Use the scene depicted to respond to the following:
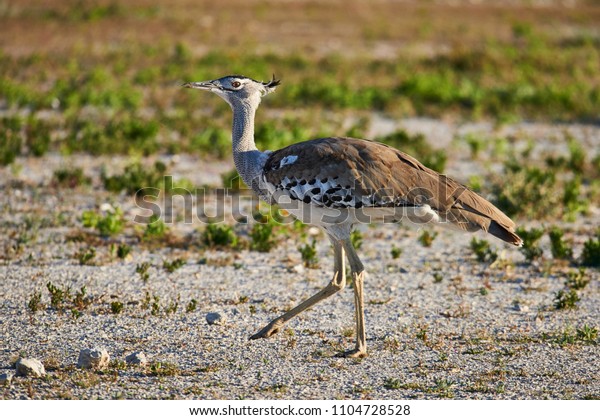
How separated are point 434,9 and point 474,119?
15625mm

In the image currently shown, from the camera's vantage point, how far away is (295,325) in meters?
5.50

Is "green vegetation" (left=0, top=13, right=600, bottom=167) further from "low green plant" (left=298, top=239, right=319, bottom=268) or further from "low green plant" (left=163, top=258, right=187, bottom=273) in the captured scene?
"low green plant" (left=163, top=258, right=187, bottom=273)

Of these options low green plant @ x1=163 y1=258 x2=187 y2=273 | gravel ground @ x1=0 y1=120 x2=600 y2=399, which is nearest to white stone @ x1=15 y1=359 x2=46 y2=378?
gravel ground @ x1=0 y1=120 x2=600 y2=399

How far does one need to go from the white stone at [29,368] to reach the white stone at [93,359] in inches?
7.9

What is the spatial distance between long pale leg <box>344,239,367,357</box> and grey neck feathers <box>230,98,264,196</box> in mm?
652

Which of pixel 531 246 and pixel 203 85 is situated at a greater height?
pixel 203 85

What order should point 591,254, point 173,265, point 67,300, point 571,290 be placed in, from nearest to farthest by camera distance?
point 67,300 → point 571,290 → point 173,265 → point 591,254

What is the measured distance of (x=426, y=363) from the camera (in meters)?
4.89

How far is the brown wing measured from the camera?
4.92m

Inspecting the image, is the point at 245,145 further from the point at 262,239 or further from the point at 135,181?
the point at 135,181

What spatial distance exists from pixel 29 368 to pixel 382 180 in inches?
82.2

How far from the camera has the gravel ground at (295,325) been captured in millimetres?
4531

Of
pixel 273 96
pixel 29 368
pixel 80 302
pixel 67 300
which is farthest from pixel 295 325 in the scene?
pixel 273 96

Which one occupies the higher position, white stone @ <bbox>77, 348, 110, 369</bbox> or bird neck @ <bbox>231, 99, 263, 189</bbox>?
bird neck @ <bbox>231, 99, 263, 189</bbox>
